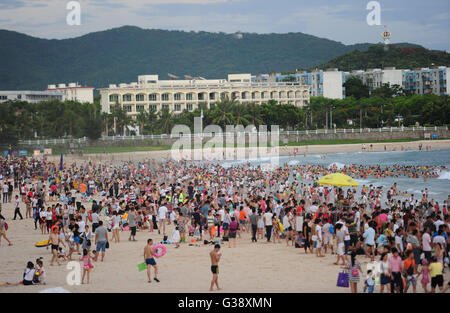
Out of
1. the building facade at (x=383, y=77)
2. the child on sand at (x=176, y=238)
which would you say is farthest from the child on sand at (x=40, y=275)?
the building facade at (x=383, y=77)

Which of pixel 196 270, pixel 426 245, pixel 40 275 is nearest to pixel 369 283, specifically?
pixel 426 245

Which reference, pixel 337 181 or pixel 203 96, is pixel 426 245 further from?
pixel 203 96

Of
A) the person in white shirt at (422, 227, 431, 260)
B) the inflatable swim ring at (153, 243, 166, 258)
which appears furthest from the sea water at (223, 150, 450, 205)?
the inflatable swim ring at (153, 243, 166, 258)

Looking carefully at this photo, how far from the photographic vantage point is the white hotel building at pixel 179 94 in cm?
9775

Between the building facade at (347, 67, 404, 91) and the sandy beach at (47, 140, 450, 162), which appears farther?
the building facade at (347, 67, 404, 91)

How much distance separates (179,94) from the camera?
99.6 metres

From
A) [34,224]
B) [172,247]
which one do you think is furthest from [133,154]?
[172,247]

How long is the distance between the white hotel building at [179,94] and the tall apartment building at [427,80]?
150 ft

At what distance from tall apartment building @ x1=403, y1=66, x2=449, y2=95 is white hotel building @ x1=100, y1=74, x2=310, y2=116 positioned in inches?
1795

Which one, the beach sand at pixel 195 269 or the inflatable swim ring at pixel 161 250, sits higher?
the inflatable swim ring at pixel 161 250

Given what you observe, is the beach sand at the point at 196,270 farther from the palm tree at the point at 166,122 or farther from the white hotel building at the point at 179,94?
the white hotel building at the point at 179,94

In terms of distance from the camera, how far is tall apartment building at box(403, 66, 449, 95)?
13212 centimetres

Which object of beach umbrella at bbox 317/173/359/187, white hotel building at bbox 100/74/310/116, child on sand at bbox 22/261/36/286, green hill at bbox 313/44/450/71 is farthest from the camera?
green hill at bbox 313/44/450/71

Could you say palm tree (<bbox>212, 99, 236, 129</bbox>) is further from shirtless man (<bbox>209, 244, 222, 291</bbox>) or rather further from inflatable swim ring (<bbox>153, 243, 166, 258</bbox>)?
shirtless man (<bbox>209, 244, 222, 291</bbox>)
